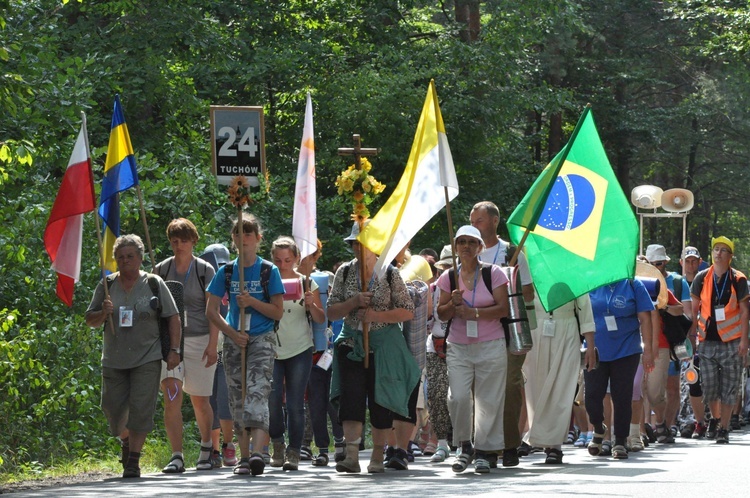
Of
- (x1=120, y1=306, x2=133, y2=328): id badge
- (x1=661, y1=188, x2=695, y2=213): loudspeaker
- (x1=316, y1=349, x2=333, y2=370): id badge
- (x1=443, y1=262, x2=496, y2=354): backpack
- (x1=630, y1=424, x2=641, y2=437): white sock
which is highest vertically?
(x1=661, y1=188, x2=695, y2=213): loudspeaker

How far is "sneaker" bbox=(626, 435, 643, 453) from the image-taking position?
14852mm

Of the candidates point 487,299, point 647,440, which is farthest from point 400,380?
point 647,440

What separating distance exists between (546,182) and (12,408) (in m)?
6.64

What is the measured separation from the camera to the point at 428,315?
14328 millimetres

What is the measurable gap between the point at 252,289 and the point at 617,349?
356 cm

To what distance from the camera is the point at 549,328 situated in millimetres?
13086

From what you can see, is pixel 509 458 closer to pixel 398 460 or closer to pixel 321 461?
pixel 398 460

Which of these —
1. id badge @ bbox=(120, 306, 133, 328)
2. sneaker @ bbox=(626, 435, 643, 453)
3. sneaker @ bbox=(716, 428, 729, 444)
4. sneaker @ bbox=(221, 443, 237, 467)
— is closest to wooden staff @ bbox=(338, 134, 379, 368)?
id badge @ bbox=(120, 306, 133, 328)

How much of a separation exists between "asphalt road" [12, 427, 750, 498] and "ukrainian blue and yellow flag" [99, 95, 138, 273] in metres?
2.26

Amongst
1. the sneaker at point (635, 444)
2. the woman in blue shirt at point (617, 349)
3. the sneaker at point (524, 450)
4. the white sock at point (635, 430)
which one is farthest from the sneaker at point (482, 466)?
the white sock at point (635, 430)

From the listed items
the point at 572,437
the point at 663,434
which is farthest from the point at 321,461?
the point at 663,434

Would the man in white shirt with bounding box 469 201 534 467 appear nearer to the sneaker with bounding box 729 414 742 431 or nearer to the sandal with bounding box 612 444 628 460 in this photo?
the sandal with bounding box 612 444 628 460

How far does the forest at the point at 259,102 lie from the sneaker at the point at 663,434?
593cm

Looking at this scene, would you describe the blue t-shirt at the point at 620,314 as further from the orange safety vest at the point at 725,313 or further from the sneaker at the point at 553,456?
the orange safety vest at the point at 725,313
